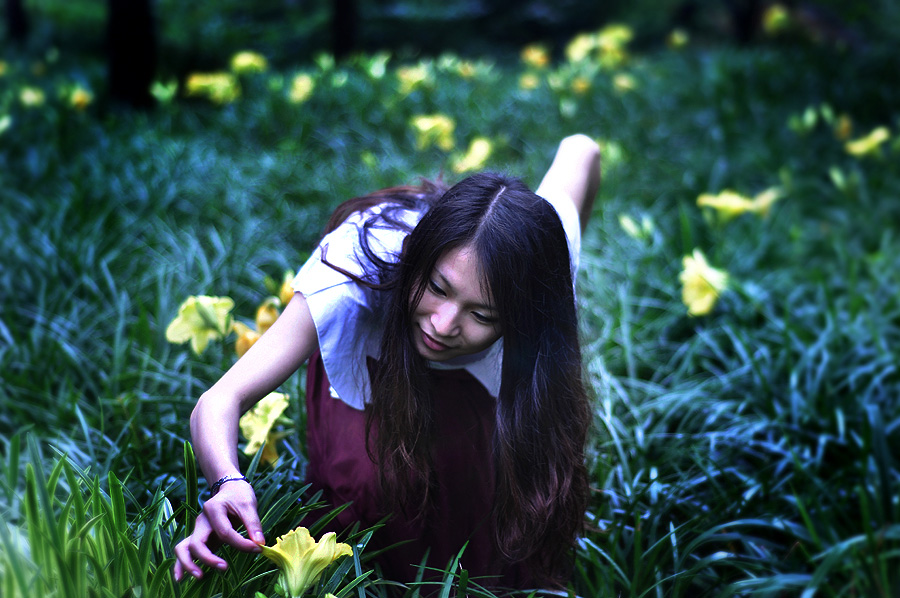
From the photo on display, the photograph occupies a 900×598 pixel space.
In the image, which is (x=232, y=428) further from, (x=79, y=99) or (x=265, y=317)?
(x=79, y=99)

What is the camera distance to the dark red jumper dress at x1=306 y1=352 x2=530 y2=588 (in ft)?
4.95

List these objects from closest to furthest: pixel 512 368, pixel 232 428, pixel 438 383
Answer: pixel 232 428 → pixel 512 368 → pixel 438 383

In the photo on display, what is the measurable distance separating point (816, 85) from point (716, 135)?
119 cm

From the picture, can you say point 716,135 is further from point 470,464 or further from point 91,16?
point 91,16

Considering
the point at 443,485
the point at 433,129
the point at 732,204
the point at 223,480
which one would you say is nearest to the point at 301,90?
the point at 433,129

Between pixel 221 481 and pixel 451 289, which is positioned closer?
pixel 221 481

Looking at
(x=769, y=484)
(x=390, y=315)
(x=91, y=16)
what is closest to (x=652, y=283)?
(x=769, y=484)

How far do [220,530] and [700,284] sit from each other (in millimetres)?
1767

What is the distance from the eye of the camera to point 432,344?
4.37 feet

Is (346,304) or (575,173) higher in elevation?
(575,173)

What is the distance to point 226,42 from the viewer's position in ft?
20.2

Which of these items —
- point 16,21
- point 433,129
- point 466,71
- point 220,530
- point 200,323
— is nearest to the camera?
point 220,530

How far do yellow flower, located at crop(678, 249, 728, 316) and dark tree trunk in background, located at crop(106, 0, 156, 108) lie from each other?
3.37m

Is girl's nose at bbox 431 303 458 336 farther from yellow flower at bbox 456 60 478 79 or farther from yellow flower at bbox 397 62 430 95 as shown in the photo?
yellow flower at bbox 456 60 478 79
